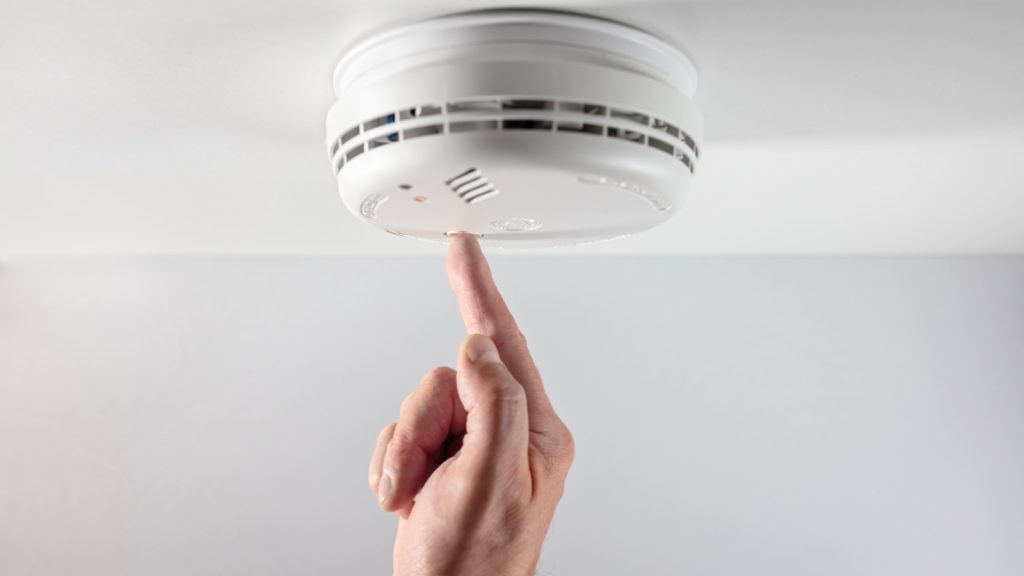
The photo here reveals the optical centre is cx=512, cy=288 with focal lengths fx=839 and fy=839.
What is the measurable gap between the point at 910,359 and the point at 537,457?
100 cm

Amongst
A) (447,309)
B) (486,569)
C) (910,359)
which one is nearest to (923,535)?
(910,359)

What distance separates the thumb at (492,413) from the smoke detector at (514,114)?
14 centimetres

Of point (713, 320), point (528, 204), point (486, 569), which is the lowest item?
point (486, 569)

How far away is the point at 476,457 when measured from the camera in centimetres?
67

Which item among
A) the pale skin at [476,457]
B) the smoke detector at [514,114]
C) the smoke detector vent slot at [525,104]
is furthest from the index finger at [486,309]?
the smoke detector vent slot at [525,104]

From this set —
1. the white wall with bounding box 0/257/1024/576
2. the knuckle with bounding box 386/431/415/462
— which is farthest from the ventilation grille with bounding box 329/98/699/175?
the white wall with bounding box 0/257/1024/576

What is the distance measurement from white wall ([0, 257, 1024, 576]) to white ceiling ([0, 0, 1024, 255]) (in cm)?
20

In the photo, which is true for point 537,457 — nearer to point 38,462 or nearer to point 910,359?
point 910,359

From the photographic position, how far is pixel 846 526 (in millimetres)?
1430

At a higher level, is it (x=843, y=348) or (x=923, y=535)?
(x=843, y=348)

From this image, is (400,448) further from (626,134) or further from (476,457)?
(626,134)

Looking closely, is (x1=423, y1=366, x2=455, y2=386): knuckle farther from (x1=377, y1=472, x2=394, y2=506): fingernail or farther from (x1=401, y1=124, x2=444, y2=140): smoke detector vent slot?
(x1=401, y1=124, x2=444, y2=140): smoke detector vent slot

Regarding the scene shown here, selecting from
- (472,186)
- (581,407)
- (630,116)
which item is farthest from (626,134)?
(581,407)

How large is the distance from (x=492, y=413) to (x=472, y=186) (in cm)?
18
